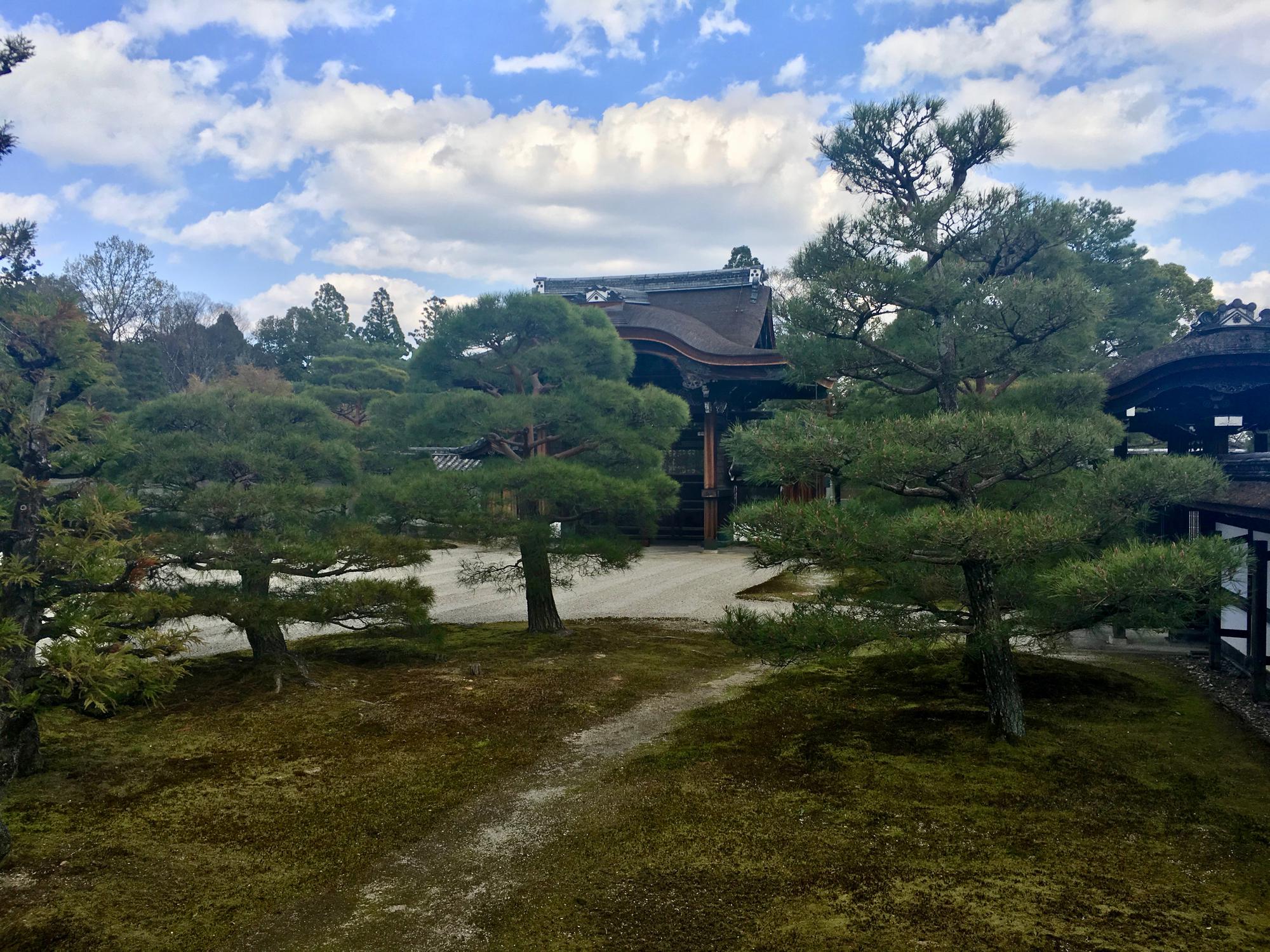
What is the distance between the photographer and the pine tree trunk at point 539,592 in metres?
10.3

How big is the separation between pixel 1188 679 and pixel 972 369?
399 cm

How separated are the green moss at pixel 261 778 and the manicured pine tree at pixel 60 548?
0.50 metres

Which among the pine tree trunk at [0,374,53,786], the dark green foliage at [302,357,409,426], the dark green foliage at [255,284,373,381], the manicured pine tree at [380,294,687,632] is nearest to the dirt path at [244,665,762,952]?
the pine tree trunk at [0,374,53,786]

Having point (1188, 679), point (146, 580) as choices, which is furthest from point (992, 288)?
point (146, 580)

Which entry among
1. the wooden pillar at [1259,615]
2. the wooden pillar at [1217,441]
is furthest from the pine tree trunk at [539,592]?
the wooden pillar at [1217,441]

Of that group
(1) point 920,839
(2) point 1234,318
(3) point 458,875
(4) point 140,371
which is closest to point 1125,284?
(2) point 1234,318

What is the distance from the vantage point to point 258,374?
1324 inches

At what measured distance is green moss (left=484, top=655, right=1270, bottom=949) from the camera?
361 cm

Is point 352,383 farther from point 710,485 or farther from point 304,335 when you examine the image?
point 710,485

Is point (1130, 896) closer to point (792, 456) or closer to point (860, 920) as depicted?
point (860, 920)

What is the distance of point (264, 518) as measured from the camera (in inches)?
290

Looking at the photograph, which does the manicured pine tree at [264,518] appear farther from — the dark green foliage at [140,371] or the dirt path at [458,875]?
the dark green foliage at [140,371]

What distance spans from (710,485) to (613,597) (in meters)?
7.76

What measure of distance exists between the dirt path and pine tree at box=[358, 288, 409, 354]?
43612 millimetres
